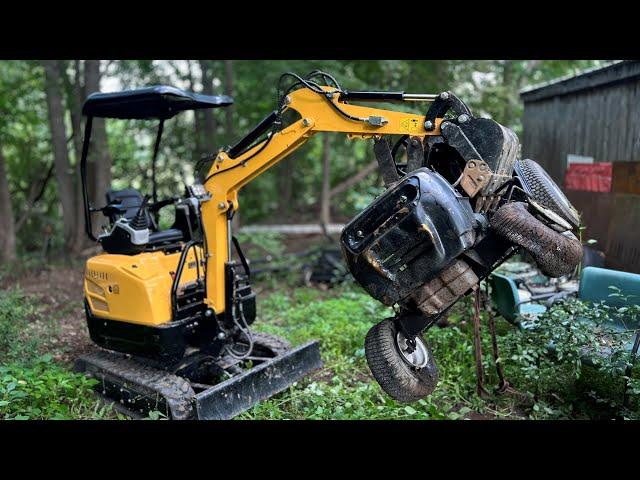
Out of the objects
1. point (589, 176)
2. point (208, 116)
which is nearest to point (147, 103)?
point (589, 176)

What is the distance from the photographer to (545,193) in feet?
10.8

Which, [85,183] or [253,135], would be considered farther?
[85,183]

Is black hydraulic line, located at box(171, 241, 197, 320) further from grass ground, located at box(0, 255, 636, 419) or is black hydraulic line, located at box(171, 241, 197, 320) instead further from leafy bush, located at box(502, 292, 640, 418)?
leafy bush, located at box(502, 292, 640, 418)

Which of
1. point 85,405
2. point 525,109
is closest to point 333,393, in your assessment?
point 85,405

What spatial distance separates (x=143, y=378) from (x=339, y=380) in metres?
1.57

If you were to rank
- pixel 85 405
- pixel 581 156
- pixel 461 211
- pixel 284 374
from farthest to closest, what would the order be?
pixel 581 156
pixel 284 374
pixel 85 405
pixel 461 211

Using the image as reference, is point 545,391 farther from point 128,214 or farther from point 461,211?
point 128,214

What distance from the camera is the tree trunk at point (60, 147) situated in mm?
8945

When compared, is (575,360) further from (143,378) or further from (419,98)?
(143,378)

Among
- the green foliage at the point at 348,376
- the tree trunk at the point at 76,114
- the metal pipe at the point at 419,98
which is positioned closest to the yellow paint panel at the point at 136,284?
the green foliage at the point at 348,376

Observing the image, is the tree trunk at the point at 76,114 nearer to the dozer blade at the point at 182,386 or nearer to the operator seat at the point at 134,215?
the operator seat at the point at 134,215

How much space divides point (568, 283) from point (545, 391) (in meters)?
1.58

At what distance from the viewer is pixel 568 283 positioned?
5.41 metres

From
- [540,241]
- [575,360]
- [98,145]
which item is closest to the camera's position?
[540,241]
